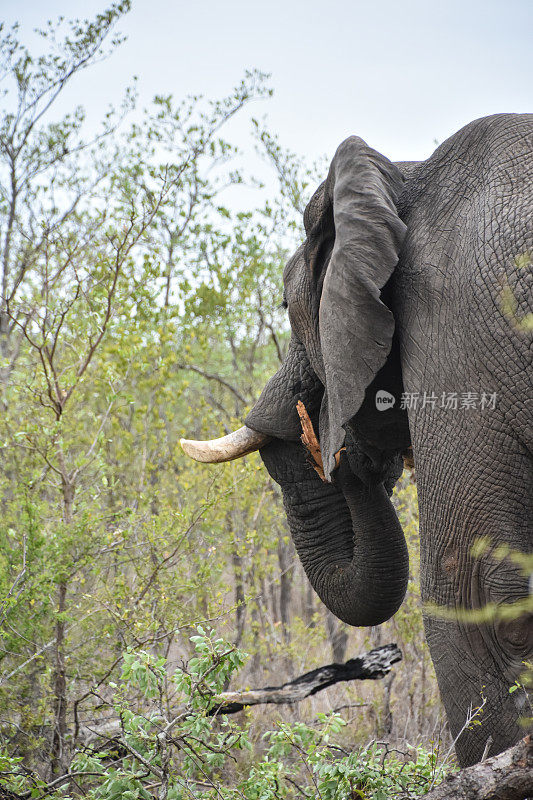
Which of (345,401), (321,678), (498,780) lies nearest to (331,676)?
(321,678)

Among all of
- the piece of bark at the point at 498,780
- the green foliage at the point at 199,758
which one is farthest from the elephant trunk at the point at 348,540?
the piece of bark at the point at 498,780

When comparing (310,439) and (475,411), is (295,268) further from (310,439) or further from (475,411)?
(475,411)

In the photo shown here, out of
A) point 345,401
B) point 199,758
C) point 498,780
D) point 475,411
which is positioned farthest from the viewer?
point 199,758

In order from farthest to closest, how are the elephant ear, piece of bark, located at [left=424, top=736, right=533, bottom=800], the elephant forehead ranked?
the elephant forehead < the elephant ear < piece of bark, located at [left=424, top=736, right=533, bottom=800]

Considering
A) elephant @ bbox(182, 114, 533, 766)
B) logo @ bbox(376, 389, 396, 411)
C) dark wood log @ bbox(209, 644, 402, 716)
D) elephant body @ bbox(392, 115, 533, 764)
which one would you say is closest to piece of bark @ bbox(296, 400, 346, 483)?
elephant @ bbox(182, 114, 533, 766)

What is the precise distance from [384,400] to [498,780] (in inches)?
68.0

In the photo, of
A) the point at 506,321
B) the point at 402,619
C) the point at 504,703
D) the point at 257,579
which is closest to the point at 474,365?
the point at 506,321

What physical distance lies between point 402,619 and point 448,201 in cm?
472

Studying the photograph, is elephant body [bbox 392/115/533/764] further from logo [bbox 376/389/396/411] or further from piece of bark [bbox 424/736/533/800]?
piece of bark [bbox 424/736/533/800]

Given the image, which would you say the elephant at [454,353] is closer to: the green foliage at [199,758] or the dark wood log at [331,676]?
the green foliage at [199,758]

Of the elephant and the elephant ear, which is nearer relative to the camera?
the elephant

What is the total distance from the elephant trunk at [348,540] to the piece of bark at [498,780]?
192 cm

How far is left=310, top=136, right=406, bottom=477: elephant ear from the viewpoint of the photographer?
3.02m

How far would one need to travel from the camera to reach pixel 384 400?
3.47 metres
